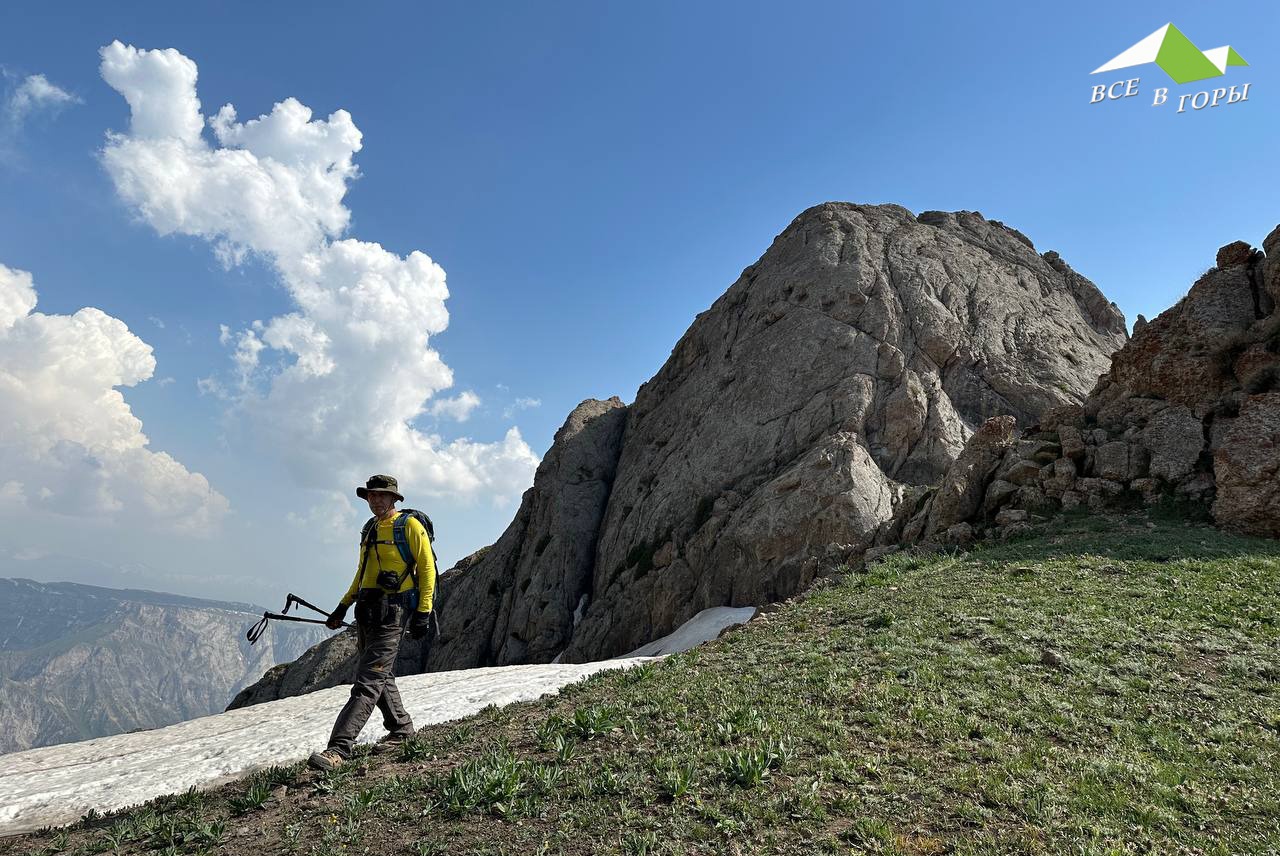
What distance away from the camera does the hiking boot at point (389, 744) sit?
991 centimetres

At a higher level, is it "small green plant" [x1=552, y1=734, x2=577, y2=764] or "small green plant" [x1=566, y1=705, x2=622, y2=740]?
"small green plant" [x1=566, y1=705, x2=622, y2=740]

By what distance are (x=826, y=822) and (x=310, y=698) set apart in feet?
51.9

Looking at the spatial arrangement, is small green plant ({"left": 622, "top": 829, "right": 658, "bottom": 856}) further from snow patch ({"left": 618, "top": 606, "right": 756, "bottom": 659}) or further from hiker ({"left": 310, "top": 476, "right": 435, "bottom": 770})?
snow patch ({"left": 618, "top": 606, "right": 756, "bottom": 659})

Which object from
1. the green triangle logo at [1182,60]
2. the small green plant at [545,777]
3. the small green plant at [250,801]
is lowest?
the small green plant at [545,777]

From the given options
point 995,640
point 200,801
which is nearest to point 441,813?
point 200,801

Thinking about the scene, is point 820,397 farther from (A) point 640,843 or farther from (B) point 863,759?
(A) point 640,843

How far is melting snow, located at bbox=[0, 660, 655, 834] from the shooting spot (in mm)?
10547

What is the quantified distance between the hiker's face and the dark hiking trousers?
1417 mm

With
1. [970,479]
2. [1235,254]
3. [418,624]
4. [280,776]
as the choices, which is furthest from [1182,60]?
[280,776]

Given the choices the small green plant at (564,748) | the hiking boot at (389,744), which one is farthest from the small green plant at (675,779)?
the hiking boot at (389,744)

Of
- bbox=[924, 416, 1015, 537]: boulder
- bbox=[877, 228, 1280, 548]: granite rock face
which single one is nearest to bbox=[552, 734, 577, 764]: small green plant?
bbox=[877, 228, 1280, 548]: granite rock face

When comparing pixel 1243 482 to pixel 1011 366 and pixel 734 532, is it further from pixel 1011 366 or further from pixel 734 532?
pixel 1011 366

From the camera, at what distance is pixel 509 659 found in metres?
48.7

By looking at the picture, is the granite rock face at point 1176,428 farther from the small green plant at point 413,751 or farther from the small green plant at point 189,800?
the small green plant at point 189,800
